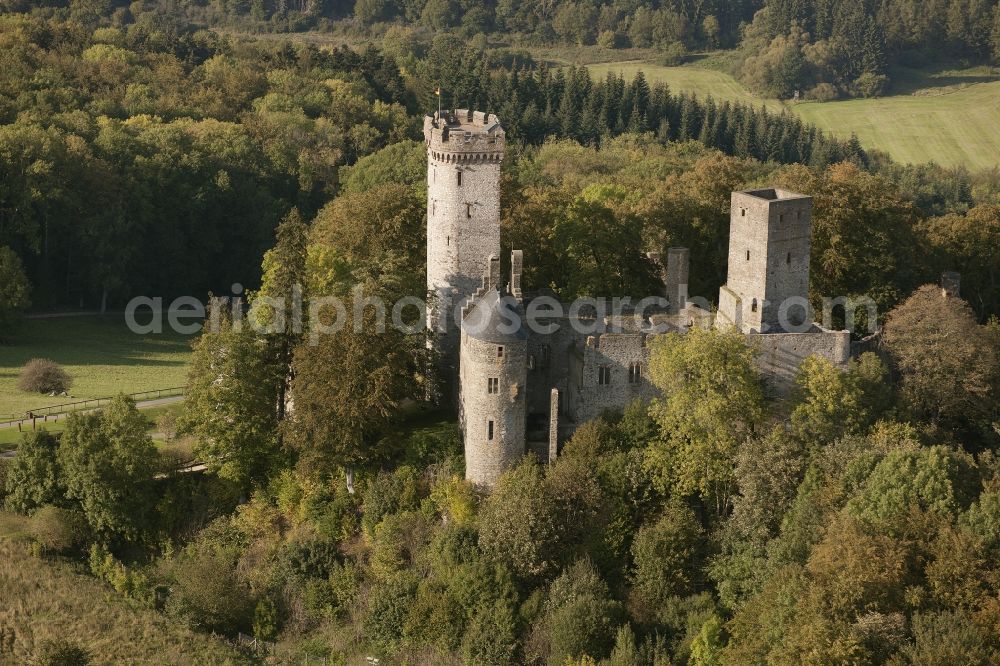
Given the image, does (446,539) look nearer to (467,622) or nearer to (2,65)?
(467,622)

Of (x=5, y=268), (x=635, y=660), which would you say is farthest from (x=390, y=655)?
(x=5, y=268)

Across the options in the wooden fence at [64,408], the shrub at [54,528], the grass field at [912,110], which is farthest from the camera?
the grass field at [912,110]

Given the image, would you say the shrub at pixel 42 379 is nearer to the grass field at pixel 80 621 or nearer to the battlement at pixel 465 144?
the grass field at pixel 80 621

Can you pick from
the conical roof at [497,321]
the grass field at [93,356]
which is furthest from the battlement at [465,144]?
the grass field at [93,356]

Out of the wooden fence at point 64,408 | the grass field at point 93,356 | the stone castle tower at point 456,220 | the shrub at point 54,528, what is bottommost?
the shrub at point 54,528

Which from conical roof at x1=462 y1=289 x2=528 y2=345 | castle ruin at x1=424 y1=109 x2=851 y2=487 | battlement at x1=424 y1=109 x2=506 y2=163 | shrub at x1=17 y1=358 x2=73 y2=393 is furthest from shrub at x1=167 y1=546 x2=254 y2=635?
battlement at x1=424 y1=109 x2=506 y2=163

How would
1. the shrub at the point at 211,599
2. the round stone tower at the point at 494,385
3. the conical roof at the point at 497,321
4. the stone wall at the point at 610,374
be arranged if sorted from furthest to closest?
the shrub at the point at 211,599, the stone wall at the point at 610,374, the round stone tower at the point at 494,385, the conical roof at the point at 497,321
